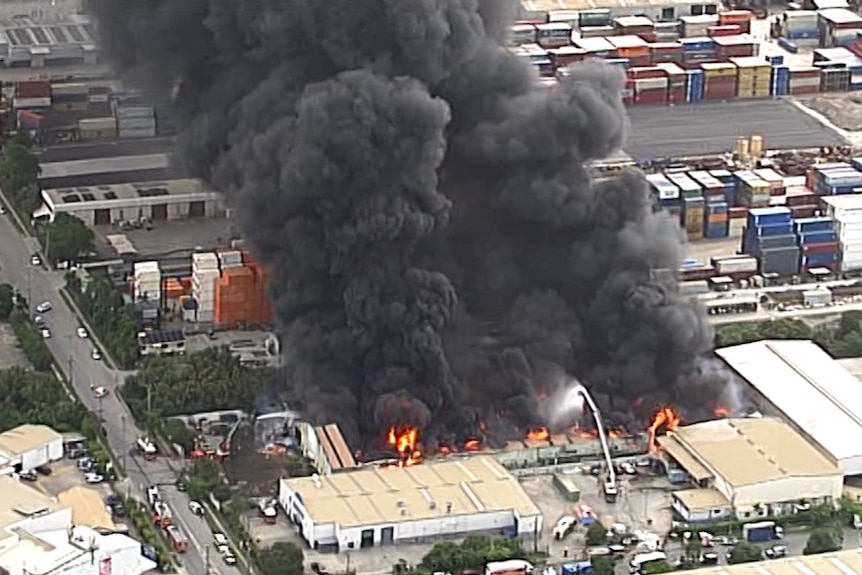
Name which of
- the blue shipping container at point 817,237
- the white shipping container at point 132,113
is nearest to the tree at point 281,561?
the blue shipping container at point 817,237

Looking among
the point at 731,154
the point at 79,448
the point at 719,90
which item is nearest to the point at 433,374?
the point at 79,448

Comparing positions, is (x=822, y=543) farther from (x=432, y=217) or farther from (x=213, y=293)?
(x=213, y=293)

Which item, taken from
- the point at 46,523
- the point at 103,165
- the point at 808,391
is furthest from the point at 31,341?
the point at 808,391

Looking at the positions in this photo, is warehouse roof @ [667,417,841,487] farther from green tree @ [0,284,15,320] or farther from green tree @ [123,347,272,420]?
green tree @ [0,284,15,320]

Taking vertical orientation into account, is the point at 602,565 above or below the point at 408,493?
below

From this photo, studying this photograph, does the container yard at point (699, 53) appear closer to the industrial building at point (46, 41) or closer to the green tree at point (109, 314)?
the industrial building at point (46, 41)

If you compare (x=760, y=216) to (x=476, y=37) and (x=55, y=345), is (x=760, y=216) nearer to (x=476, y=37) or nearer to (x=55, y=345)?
(x=476, y=37)

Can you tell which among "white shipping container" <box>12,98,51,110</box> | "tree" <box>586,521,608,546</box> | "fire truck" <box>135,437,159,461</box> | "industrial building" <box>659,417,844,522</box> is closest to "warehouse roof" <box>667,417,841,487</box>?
"industrial building" <box>659,417,844,522</box>
